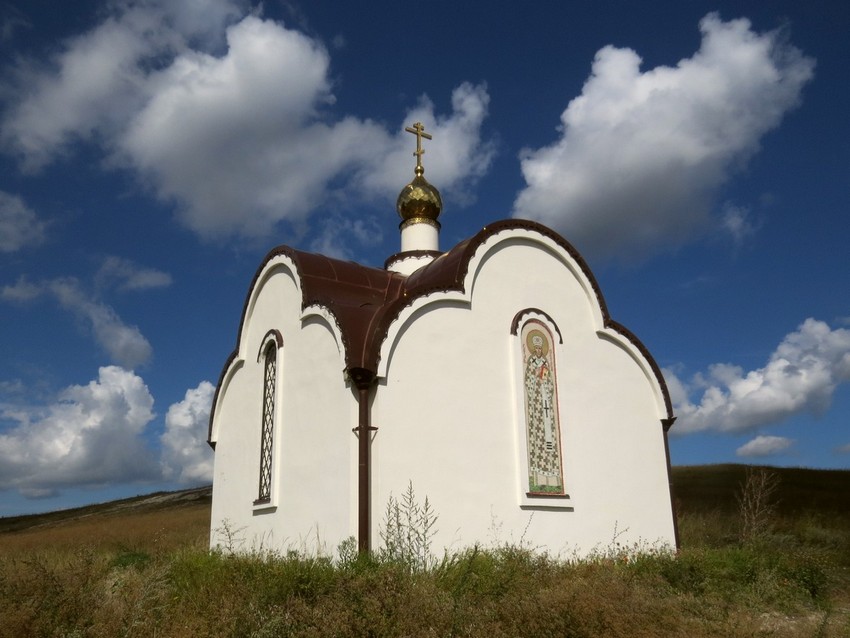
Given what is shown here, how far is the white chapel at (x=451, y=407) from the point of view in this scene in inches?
347

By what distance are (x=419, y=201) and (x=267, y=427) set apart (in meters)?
5.29

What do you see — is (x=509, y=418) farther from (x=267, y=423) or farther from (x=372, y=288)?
(x=267, y=423)

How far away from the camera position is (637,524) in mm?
10648

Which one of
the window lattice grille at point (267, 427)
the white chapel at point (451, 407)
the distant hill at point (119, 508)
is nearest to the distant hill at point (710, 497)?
the distant hill at point (119, 508)

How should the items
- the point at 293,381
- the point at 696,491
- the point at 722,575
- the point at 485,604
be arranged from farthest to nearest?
the point at 696,491, the point at 293,381, the point at 722,575, the point at 485,604

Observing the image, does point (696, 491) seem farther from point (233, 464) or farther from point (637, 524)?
point (233, 464)

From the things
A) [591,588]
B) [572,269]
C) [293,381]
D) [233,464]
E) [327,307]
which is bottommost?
[591,588]

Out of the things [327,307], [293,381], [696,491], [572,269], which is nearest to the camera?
[327,307]

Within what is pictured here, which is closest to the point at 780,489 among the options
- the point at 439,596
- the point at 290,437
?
the point at 290,437

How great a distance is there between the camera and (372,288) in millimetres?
11164

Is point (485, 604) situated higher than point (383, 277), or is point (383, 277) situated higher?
point (383, 277)

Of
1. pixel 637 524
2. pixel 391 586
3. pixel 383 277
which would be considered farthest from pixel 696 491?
pixel 391 586

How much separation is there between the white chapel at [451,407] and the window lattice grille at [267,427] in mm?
32

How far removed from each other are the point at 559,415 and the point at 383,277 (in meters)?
3.52
